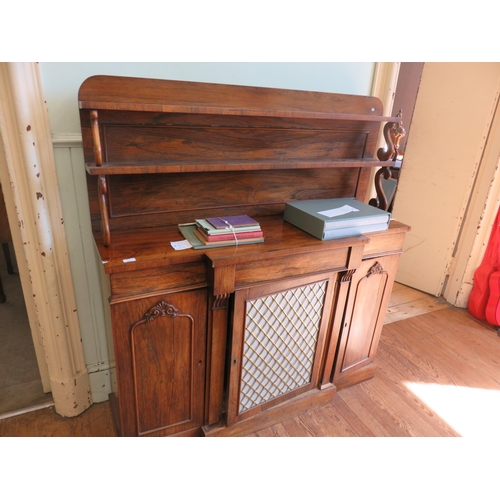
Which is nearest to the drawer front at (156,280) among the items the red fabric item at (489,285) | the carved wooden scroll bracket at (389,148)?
the carved wooden scroll bracket at (389,148)

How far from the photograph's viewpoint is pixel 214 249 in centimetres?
136

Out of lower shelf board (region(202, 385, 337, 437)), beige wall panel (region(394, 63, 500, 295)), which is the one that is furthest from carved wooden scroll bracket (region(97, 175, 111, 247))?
beige wall panel (region(394, 63, 500, 295))

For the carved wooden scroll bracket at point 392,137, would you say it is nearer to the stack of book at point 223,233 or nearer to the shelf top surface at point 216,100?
the shelf top surface at point 216,100

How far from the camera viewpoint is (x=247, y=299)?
1436 millimetres

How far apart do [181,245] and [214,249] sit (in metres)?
0.13

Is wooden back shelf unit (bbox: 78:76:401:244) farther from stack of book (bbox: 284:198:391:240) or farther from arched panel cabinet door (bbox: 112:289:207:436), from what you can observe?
arched panel cabinet door (bbox: 112:289:207:436)

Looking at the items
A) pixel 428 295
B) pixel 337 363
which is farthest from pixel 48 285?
pixel 428 295

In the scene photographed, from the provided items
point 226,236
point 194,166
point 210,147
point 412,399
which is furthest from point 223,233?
point 412,399

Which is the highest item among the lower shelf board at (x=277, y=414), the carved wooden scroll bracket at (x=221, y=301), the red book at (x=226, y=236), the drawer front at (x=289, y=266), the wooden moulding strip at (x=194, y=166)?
the wooden moulding strip at (x=194, y=166)

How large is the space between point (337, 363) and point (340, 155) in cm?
106

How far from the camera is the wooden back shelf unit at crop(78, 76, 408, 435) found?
131 centimetres

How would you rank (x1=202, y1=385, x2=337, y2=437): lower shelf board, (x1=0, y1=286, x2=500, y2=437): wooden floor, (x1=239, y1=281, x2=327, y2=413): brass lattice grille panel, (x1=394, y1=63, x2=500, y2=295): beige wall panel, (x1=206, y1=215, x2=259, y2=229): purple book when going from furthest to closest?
1. (x1=394, y1=63, x2=500, y2=295): beige wall panel
2. (x1=0, y1=286, x2=500, y2=437): wooden floor
3. (x1=202, y1=385, x2=337, y2=437): lower shelf board
4. (x1=239, y1=281, x2=327, y2=413): brass lattice grille panel
5. (x1=206, y1=215, x2=259, y2=229): purple book

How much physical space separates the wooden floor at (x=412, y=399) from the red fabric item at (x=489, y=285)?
0.11 meters

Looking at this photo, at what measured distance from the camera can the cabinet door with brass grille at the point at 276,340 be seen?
4.88 feet
